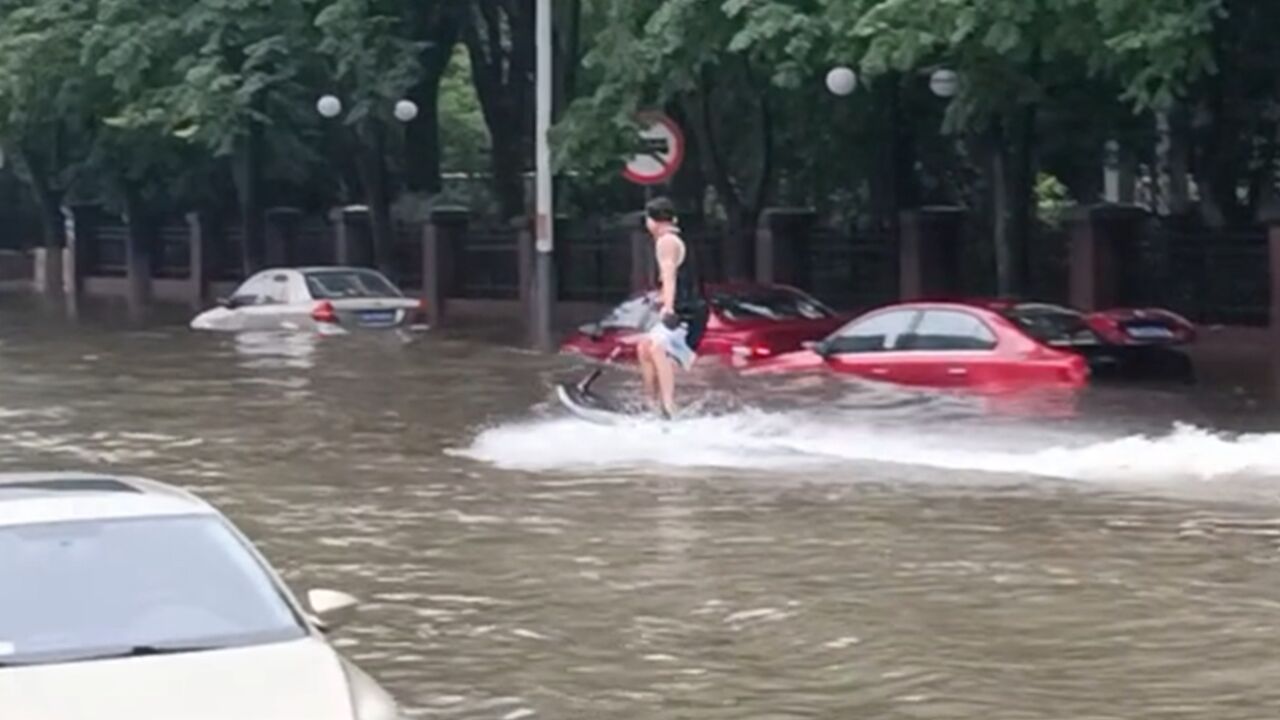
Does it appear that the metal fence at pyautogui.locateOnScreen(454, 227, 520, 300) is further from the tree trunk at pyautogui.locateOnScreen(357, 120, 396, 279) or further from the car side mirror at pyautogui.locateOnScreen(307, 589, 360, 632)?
the car side mirror at pyautogui.locateOnScreen(307, 589, 360, 632)

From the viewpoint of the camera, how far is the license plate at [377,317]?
39094mm

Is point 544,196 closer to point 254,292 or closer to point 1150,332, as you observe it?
point 254,292

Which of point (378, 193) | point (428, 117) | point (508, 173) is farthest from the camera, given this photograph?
point (378, 193)

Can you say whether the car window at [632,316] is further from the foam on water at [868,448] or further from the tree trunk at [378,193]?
the tree trunk at [378,193]

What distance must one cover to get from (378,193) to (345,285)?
9.08 metres

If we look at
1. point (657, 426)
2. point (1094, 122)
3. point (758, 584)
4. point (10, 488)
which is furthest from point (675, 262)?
point (1094, 122)

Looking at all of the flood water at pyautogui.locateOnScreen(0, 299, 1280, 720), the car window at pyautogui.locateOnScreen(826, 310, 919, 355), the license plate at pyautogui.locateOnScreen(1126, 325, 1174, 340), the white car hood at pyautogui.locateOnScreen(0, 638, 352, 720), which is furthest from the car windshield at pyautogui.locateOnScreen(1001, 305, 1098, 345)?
the white car hood at pyautogui.locateOnScreen(0, 638, 352, 720)

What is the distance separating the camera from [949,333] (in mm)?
25578

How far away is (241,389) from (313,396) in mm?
1529

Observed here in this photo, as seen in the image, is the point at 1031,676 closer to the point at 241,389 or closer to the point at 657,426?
the point at 657,426

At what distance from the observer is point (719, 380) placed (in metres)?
28.0

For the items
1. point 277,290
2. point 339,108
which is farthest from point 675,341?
point 339,108

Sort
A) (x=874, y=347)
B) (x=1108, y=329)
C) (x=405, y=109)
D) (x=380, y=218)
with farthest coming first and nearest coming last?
(x=380, y=218)
(x=405, y=109)
(x=1108, y=329)
(x=874, y=347)

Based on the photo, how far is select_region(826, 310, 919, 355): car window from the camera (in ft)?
85.5
